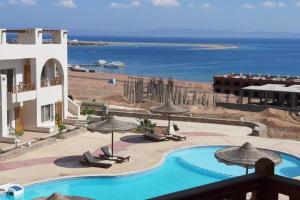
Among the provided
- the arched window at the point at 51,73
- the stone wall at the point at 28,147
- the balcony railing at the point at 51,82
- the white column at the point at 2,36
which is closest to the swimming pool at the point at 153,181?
the stone wall at the point at 28,147

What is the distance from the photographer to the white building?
26.9m

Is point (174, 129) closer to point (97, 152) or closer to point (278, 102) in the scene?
point (97, 152)

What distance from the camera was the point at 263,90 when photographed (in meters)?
43.4

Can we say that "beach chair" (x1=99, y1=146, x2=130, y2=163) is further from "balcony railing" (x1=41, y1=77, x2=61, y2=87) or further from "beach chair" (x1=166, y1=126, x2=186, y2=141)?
"balcony railing" (x1=41, y1=77, x2=61, y2=87)

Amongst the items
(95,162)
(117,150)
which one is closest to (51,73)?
(117,150)

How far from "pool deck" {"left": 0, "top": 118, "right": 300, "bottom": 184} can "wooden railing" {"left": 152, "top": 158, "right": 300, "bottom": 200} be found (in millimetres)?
16299

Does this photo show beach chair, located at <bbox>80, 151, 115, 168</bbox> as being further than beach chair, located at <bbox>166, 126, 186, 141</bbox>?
No

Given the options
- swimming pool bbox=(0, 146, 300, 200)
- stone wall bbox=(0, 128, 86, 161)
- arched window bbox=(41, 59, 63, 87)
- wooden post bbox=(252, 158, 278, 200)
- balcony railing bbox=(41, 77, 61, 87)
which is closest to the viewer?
wooden post bbox=(252, 158, 278, 200)

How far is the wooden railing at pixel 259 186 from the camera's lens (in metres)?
4.25

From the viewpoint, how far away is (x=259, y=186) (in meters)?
4.48

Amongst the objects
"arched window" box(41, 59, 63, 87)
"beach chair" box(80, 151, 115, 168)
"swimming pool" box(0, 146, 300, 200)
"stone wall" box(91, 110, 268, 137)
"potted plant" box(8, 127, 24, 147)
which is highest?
"arched window" box(41, 59, 63, 87)

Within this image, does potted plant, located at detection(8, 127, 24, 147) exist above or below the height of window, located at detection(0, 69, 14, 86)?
below

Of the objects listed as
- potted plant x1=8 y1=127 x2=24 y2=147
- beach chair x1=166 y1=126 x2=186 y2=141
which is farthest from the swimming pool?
potted plant x1=8 y1=127 x2=24 y2=147

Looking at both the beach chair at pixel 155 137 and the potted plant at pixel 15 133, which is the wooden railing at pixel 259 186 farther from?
the beach chair at pixel 155 137
